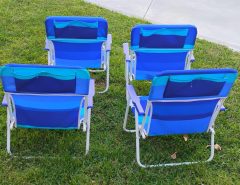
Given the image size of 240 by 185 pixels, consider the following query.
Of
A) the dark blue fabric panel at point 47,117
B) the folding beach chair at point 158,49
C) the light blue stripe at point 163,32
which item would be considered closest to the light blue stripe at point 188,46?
the folding beach chair at point 158,49

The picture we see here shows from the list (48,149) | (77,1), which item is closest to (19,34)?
(77,1)

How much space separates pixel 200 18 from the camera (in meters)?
7.28

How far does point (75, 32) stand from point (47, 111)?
1208 millimetres

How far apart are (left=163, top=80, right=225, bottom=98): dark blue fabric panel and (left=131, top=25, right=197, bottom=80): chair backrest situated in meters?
1.01

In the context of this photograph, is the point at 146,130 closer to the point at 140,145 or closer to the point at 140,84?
the point at 140,145

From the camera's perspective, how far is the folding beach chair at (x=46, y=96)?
9.73ft

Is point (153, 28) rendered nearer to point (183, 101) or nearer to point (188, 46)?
point (188, 46)

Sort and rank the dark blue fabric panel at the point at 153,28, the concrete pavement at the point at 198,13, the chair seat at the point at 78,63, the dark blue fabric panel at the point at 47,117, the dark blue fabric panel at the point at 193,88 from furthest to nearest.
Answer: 1. the concrete pavement at the point at 198,13
2. the chair seat at the point at 78,63
3. the dark blue fabric panel at the point at 153,28
4. the dark blue fabric panel at the point at 47,117
5. the dark blue fabric panel at the point at 193,88

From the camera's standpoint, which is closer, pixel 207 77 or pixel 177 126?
pixel 207 77

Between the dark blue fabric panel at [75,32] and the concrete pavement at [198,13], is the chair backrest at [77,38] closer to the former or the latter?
the dark blue fabric panel at [75,32]

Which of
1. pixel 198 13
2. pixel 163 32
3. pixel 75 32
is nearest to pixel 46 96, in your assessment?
pixel 75 32

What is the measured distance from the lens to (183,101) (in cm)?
322

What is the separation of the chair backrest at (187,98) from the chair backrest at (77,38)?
4.37 ft

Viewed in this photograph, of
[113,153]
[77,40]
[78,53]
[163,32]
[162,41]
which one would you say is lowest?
[113,153]
